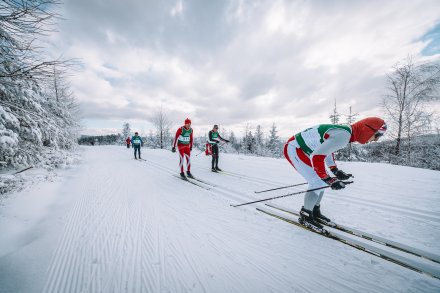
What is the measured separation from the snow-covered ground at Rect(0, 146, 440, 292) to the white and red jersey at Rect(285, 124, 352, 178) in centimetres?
→ 114

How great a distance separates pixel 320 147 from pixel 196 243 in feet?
7.66

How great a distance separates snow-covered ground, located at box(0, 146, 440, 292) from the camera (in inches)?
74.8

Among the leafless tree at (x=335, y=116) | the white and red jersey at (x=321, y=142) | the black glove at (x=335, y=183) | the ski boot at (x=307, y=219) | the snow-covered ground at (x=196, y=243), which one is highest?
the leafless tree at (x=335, y=116)

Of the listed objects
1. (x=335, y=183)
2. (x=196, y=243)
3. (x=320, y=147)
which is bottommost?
(x=196, y=243)

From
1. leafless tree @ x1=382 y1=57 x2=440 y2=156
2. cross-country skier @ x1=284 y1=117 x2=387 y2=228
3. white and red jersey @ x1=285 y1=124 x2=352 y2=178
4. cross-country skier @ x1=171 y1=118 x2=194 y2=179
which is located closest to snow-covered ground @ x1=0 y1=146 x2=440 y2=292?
cross-country skier @ x1=284 y1=117 x2=387 y2=228

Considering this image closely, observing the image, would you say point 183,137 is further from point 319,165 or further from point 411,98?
point 411,98

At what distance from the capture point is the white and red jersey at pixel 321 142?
2.68 metres

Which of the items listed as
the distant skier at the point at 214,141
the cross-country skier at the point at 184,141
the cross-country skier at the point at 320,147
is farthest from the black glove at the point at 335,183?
the distant skier at the point at 214,141

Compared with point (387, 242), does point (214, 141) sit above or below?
above

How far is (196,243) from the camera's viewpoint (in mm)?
2551

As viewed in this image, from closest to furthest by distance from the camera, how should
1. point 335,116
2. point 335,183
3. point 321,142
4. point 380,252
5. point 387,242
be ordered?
point 380,252 < point 387,242 < point 335,183 < point 321,142 < point 335,116

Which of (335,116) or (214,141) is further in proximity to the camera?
(335,116)

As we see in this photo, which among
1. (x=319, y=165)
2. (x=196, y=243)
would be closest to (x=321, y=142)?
(x=319, y=165)

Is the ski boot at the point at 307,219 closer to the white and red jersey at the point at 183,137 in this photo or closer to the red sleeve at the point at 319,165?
the red sleeve at the point at 319,165
